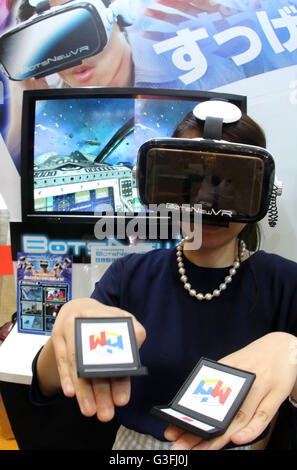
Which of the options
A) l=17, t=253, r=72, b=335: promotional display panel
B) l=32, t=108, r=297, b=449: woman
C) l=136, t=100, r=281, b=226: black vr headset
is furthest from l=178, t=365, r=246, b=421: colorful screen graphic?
l=17, t=253, r=72, b=335: promotional display panel

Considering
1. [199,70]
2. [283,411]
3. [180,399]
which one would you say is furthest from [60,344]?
[199,70]

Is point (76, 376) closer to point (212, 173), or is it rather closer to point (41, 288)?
point (212, 173)

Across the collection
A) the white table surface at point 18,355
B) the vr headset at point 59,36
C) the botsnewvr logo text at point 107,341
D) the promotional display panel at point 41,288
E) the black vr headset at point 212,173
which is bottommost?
the white table surface at point 18,355

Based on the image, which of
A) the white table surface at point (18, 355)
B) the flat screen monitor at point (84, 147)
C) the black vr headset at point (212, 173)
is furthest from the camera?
the flat screen monitor at point (84, 147)

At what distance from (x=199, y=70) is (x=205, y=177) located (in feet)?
2.79

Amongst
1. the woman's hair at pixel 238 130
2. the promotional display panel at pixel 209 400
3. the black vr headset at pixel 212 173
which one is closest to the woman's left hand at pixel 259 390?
the promotional display panel at pixel 209 400

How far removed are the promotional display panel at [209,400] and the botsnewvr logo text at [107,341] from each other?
0.40ft

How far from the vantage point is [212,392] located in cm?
73

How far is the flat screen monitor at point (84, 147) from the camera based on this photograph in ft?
4.90

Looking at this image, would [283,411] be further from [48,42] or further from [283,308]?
[48,42]

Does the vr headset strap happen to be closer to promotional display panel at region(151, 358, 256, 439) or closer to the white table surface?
promotional display panel at region(151, 358, 256, 439)

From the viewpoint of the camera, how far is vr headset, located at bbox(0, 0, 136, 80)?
1581 millimetres

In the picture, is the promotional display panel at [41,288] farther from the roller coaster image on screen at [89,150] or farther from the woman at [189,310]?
the woman at [189,310]

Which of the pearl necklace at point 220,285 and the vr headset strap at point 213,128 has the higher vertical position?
the vr headset strap at point 213,128
